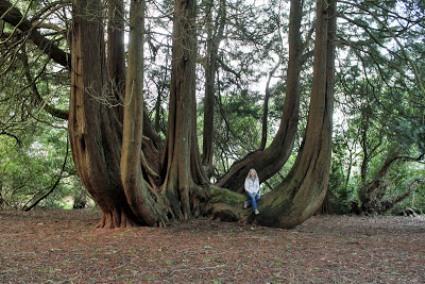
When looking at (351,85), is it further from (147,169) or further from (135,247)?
(135,247)

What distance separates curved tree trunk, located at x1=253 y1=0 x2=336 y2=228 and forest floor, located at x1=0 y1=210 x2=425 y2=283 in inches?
30.7

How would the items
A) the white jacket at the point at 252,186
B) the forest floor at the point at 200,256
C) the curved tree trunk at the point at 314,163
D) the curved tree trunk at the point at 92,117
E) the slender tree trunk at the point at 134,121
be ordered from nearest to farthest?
1. the forest floor at the point at 200,256
2. the slender tree trunk at the point at 134,121
3. the curved tree trunk at the point at 92,117
4. the curved tree trunk at the point at 314,163
5. the white jacket at the point at 252,186

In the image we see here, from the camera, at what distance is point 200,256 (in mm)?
5918

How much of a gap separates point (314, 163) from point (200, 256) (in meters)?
4.37

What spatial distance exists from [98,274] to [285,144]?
691 cm

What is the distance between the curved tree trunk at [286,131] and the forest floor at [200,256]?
8.45 feet

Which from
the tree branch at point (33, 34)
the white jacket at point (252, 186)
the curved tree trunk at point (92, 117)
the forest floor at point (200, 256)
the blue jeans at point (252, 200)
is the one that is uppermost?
the tree branch at point (33, 34)

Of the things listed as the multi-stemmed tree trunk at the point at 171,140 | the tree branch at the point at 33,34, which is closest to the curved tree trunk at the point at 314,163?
the multi-stemmed tree trunk at the point at 171,140

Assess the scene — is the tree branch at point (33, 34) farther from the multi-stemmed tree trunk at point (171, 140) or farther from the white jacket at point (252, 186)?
the white jacket at point (252, 186)

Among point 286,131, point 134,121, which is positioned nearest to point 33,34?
point 134,121

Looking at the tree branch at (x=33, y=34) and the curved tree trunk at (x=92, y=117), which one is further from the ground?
the tree branch at (x=33, y=34)

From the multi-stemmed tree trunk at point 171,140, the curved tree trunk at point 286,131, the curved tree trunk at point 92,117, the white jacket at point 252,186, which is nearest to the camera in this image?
the multi-stemmed tree trunk at point 171,140

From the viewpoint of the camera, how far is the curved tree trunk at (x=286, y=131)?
10766 mm

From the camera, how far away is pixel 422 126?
35.7ft
